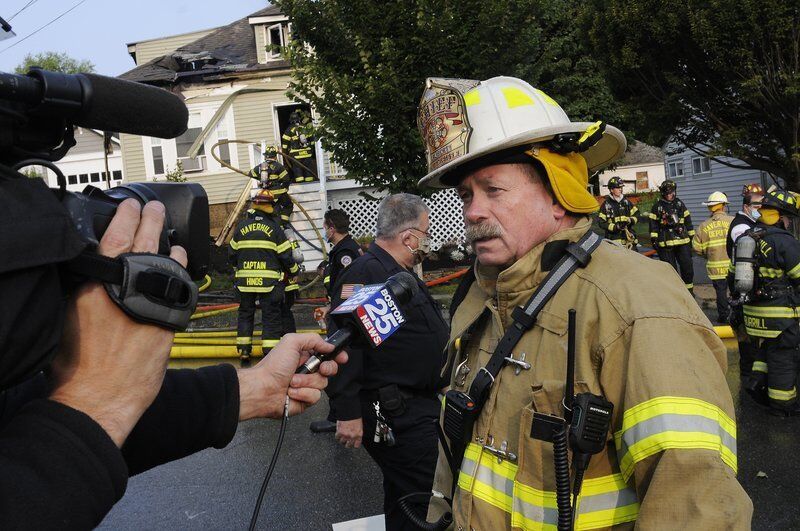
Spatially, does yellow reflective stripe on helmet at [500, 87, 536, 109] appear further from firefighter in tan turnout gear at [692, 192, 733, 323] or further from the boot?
firefighter in tan turnout gear at [692, 192, 733, 323]

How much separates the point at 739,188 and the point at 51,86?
23.8 m

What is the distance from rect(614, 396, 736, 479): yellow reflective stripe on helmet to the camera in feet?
5.02

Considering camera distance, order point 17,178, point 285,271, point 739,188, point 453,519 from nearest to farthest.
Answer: point 17,178 → point 453,519 → point 285,271 → point 739,188

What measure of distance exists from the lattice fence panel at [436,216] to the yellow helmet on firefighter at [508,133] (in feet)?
50.3

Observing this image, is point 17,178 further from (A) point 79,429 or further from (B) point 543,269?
(B) point 543,269

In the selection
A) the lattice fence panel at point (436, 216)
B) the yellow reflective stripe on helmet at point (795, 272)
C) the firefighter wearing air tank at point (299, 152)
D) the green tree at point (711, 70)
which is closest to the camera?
the yellow reflective stripe on helmet at point (795, 272)

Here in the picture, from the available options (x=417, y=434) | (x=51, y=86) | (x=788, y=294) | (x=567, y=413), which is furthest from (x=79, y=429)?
(x=788, y=294)

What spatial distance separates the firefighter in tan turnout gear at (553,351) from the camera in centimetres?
156

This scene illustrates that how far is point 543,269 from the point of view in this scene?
205 centimetres

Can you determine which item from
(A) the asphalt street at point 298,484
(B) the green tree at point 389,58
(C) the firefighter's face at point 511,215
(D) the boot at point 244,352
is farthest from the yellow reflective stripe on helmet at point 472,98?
(B) the green tree at point 389,58

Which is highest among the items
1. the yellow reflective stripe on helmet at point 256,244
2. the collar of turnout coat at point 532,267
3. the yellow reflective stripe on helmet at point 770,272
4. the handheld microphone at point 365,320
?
the collar of turnout coat at point 532,267

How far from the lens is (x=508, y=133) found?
2.10 m

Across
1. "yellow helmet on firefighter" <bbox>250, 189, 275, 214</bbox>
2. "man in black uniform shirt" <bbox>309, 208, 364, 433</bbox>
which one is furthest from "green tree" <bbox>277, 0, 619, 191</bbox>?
"man in black uniform shirt" <bbox>309, 208, 364, 433</bbox>

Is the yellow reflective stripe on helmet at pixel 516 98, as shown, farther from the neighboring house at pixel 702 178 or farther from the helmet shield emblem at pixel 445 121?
the neighboring house at pixel 702 178
